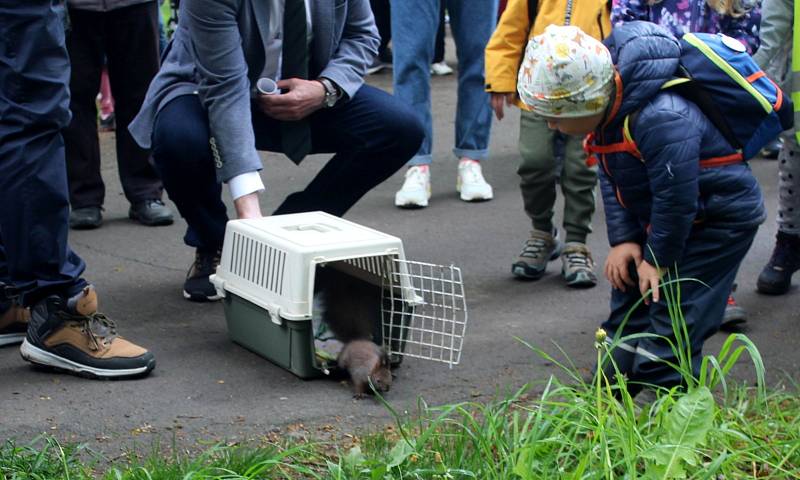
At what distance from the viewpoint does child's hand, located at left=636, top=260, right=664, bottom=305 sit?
3.44 m

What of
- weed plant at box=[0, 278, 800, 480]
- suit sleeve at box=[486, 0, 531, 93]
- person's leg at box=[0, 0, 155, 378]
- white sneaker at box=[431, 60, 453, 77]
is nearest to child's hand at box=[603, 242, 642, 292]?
weed plant at box=[0, 278, 800, 480]

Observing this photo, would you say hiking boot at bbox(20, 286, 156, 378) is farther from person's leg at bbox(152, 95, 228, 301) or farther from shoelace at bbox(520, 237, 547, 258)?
shoelace at bbox(520, 237, 547, 258)

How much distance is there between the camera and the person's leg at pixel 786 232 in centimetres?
468

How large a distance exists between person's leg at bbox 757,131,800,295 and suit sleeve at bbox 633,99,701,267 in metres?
1.49

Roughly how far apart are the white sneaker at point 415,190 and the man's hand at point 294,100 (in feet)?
5.73

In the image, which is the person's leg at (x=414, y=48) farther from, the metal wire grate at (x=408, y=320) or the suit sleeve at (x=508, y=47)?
the metal wire grate at (x=408, y=320)

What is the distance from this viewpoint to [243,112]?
4125 mm

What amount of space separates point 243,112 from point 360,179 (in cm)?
67

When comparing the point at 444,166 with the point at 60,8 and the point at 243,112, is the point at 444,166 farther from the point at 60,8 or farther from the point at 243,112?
the point at 60,8

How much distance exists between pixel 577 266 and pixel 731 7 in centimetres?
124

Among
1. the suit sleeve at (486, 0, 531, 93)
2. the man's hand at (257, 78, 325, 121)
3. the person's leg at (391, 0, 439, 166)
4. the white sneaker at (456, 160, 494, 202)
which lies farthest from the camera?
the white sneaker at (456, 160, 494, 202)

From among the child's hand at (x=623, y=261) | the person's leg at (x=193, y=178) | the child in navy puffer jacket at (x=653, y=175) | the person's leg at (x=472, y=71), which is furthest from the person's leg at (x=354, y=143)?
the person's leg at (x=472, y=71)

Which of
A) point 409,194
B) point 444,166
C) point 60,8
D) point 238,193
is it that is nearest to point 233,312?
point 238,193

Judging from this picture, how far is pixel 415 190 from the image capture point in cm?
612
